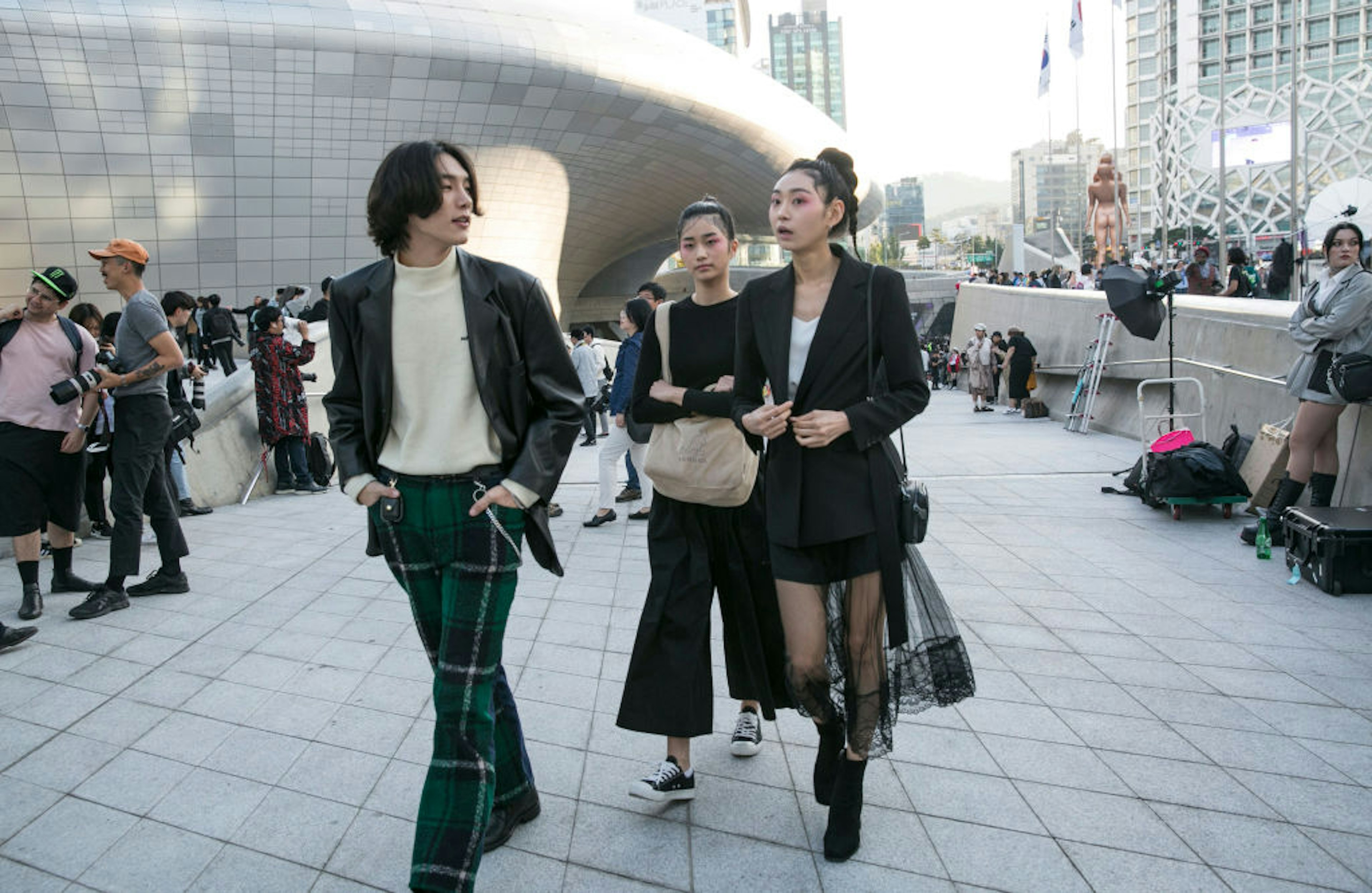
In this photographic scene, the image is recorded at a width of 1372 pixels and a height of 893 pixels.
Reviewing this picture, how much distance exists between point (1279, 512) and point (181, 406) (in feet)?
25.6

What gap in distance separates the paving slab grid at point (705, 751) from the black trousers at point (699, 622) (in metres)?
0.28

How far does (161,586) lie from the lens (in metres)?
5.53

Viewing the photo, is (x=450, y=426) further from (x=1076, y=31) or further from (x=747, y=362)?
(x=1076, y=31)

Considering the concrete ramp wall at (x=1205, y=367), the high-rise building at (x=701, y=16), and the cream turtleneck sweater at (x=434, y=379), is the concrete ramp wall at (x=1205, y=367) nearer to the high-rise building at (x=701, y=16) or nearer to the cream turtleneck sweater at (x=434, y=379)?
the cream turtleneck sweater at (x=434, y=379)

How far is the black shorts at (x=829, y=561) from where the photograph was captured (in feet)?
8.79

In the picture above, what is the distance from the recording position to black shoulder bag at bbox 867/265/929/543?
104 inches

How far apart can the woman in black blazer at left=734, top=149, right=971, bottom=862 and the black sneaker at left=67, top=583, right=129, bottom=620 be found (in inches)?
162

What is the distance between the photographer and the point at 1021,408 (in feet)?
54.7

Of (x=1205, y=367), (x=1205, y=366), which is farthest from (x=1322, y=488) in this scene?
(x=1205, y=367)

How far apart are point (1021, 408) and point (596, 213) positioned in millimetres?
22862

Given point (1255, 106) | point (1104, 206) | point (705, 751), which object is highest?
point (1255, 106)

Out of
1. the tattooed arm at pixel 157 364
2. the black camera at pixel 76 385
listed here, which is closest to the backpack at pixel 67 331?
the black camera at pixel 76 385

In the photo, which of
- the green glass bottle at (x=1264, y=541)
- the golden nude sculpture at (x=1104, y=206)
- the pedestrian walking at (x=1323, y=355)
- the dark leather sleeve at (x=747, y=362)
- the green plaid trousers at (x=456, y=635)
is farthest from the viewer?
the golden nude sculpture at (x=1104, y=206)

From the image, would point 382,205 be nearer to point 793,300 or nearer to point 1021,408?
point 793,300
